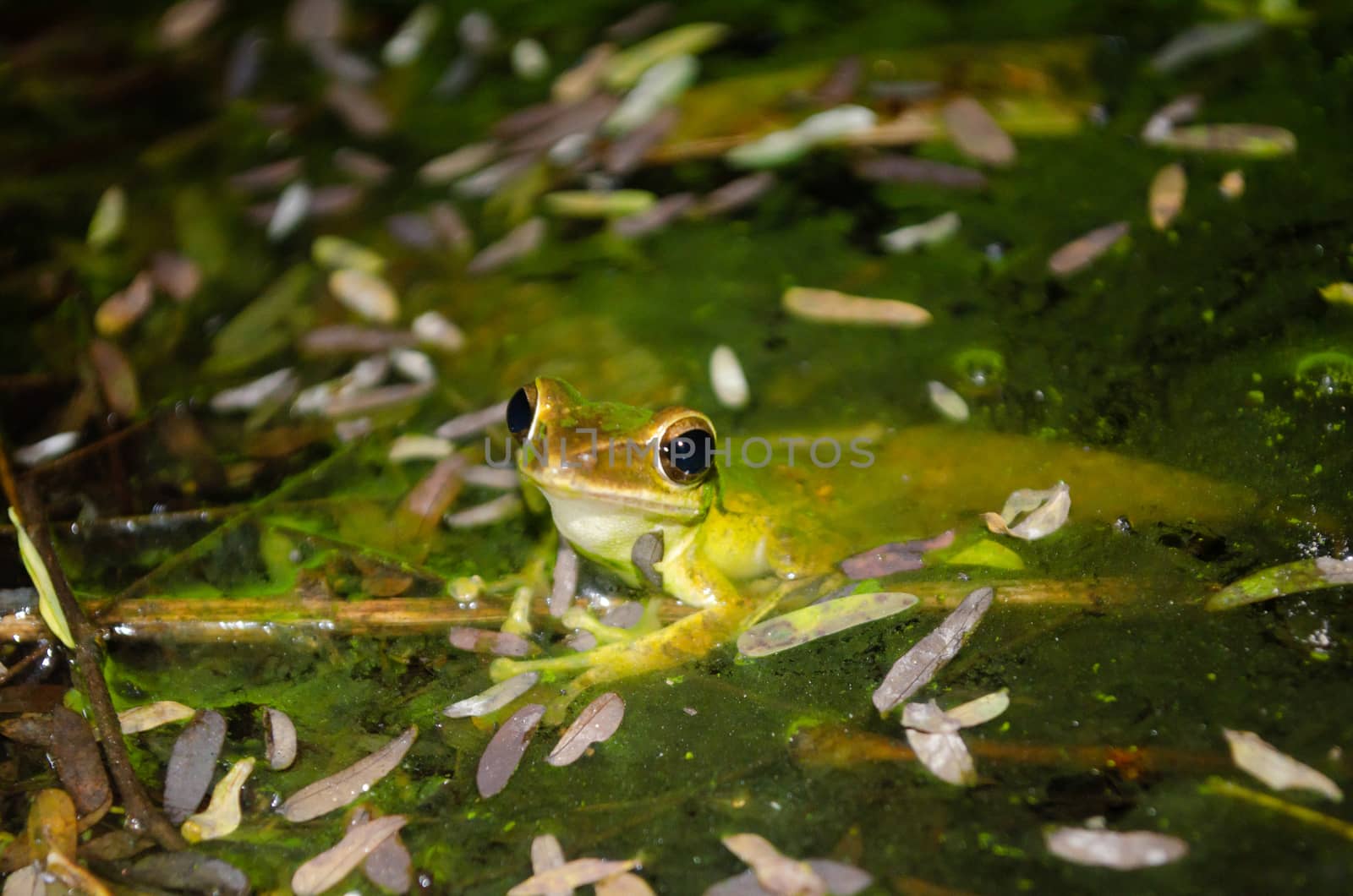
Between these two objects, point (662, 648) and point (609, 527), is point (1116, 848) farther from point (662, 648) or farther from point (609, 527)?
point (609, 527)

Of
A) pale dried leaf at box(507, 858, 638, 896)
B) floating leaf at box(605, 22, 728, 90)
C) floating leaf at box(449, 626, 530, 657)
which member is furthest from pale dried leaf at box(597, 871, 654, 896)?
floating leaf at box(605, 22, 728, 90)

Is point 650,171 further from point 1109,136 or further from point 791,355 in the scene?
point 1109,136

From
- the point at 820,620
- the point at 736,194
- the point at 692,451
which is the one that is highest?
the point at 736,194

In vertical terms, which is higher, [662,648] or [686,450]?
[686,450]

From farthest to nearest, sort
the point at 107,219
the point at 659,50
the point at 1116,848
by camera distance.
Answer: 1. the point at 659,50
2. the point at 107,219
3. the point at 1116,848

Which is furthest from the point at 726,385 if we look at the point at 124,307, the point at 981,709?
the point at 124,307

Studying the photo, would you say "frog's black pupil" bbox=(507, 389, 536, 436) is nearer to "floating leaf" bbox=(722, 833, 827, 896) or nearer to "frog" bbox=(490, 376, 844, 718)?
"frog" bbox=(490, 376, 844, 718)

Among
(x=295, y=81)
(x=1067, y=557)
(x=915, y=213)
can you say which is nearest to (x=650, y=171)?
(x=915, y=213)
